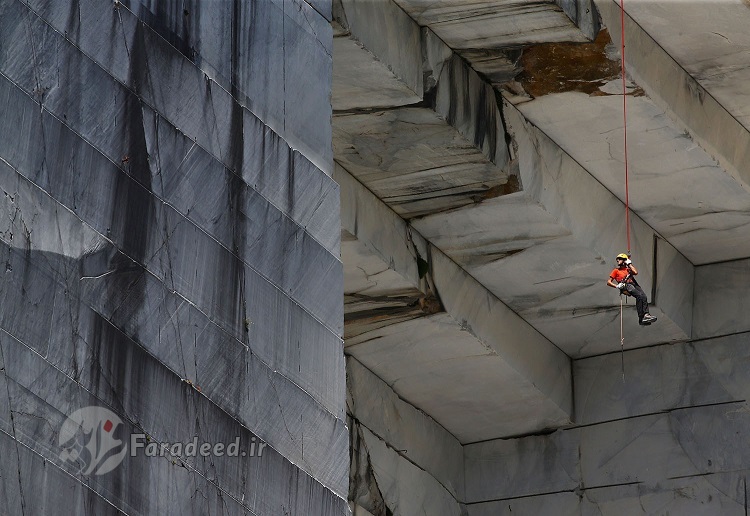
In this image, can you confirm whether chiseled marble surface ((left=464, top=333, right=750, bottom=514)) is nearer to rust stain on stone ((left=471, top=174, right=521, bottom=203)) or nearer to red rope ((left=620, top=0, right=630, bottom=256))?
red rope ((left=620, top=0, right=630, bottom=256))

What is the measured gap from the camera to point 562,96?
12.1 meters

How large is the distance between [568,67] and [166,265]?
511 cm

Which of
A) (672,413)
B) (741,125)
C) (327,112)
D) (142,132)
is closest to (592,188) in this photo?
(741,125)

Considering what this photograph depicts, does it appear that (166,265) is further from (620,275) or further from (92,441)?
(620,275)

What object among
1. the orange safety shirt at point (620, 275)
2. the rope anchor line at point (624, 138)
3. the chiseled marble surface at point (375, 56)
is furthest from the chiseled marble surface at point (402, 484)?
the orange safety shirt at point (620, 275)

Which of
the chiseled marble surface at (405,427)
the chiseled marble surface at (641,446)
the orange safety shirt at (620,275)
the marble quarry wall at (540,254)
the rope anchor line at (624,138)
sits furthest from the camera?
the chiseled marble surface at (641,446)

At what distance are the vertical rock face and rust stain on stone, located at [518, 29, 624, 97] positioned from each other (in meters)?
3.67

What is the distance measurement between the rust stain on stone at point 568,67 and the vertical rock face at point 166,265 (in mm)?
3670

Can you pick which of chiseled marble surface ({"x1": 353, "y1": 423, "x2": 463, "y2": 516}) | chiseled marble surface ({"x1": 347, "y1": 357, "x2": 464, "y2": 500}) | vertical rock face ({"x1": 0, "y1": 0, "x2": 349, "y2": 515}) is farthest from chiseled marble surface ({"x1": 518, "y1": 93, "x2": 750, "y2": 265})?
vertical rock face ({"x1": 0, "y1": 0, "x2": 349, "y2": 515})

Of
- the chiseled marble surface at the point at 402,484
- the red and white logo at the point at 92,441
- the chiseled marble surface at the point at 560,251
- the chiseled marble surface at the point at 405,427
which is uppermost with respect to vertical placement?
the chiseled marble surface at the point at 560,251

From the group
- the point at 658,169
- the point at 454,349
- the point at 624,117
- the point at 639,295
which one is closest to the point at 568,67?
the point at 624,117

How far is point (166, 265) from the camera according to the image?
23.6 ft

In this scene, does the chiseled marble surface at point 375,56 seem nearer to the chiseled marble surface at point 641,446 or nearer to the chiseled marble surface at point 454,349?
the chiseled marble surface at point 454,349

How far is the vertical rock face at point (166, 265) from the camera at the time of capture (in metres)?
6.76
